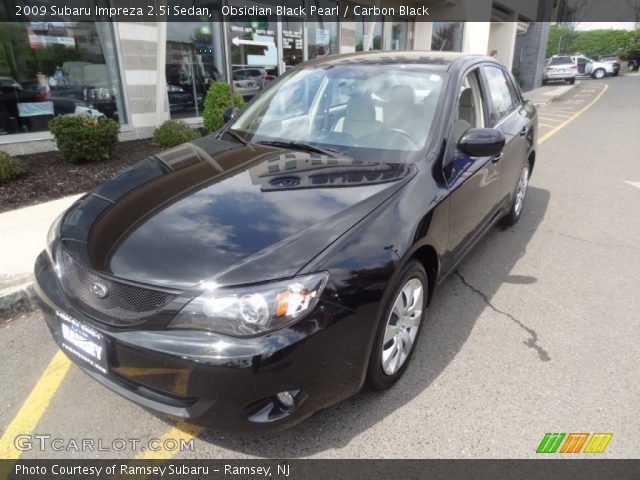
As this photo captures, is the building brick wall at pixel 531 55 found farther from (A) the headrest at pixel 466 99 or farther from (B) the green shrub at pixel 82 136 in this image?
(A) the headrest at pixel 466 99

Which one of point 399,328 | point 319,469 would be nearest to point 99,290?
point 319,469

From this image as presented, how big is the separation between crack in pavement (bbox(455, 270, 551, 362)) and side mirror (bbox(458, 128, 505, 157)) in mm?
1198

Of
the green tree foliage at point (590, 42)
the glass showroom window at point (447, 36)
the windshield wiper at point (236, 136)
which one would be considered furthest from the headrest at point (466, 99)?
the green tree foliage at point (590, 42)

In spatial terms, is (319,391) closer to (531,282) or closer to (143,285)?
(143,285)

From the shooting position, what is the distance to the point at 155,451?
Result: 2.12 meters

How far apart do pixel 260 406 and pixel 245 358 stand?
0.26m

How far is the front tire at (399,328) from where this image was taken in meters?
2.20

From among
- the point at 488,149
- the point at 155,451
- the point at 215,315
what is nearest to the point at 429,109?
the point at 488,149

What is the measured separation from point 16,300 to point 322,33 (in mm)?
11564

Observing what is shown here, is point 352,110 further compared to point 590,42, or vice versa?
point 590,42

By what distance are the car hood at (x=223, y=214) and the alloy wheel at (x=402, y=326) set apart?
1.78 ft

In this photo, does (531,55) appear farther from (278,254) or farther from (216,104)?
(278,254)

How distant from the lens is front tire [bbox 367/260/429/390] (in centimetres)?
220

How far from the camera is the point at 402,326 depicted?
2461 mm
